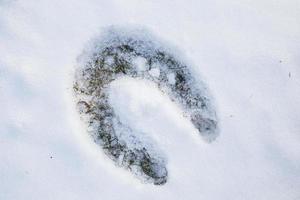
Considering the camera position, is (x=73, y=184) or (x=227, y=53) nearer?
(x=73, y=184)

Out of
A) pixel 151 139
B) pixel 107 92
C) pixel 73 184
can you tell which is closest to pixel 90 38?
pixel 107 92

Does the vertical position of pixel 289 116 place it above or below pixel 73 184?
above

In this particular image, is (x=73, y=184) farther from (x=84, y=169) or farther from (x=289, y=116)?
(x=289, y=116)

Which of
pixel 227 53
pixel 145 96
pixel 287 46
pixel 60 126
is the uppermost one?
pixel 287 46
